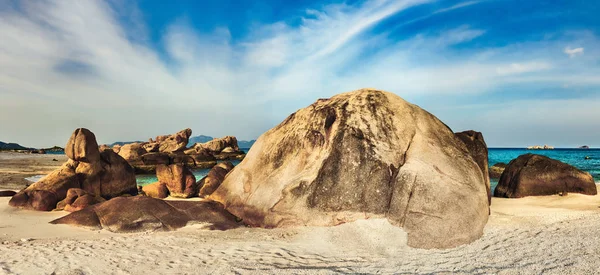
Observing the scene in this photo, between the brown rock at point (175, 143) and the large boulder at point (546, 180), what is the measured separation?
50.2 m

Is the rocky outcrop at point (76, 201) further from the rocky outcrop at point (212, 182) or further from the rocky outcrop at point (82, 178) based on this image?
the rocky outcrop at point (212, 182)

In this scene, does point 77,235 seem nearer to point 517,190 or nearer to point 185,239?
point 185,239

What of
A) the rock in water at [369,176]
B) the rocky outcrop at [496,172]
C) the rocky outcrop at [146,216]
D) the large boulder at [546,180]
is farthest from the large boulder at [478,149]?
the rocky outcrop at [496,172]

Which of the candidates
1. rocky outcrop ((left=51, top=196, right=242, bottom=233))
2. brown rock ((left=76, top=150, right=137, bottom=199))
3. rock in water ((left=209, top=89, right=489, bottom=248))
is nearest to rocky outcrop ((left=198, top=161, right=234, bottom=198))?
brown rock ((left=76, top=150, right=137, bottom=199))

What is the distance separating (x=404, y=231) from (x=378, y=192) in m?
1.07

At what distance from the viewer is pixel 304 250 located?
22.1 feet

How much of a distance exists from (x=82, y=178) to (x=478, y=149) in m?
14.0

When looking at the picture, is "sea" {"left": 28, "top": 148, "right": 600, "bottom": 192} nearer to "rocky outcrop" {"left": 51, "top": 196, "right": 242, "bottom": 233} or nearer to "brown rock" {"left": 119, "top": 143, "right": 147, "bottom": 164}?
"brown rock" {"left": 119, "top": 143, "right": 147, "bottom": 164}

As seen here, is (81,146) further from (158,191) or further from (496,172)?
(496,172)

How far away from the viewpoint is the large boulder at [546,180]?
43.2ft

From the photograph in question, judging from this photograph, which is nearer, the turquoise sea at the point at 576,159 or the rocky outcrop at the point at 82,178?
the rocky outcrop at the point at 82,178

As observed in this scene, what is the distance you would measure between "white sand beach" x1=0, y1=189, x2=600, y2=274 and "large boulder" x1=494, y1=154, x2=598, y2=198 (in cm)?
468

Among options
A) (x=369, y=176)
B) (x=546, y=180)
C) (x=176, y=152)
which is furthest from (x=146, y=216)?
(x=176, y=152)

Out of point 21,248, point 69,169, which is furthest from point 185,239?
point 69,169
